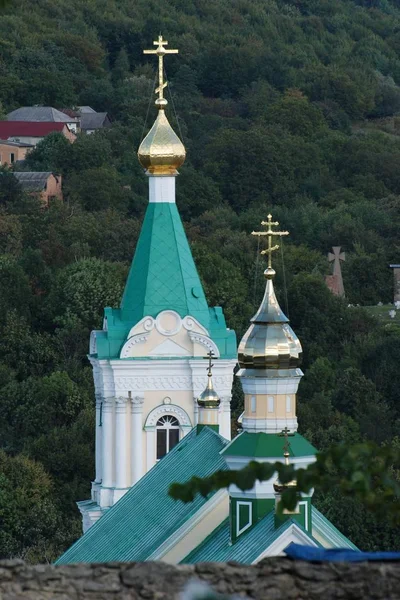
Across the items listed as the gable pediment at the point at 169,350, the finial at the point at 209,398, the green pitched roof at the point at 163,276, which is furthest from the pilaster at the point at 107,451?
the finial at the point at 209,398

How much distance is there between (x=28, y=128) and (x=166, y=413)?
7222 cm

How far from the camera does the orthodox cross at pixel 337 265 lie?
74.8 meters

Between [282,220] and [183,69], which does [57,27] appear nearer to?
[183,69]

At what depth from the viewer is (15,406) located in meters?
59.4

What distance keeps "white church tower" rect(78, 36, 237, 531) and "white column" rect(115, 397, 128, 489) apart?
1cm

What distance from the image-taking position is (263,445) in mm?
22250

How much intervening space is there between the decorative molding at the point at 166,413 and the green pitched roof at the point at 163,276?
1.09 meters

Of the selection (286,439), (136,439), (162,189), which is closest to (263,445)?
(286,439)

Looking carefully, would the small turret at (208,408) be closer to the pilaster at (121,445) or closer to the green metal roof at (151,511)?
the green metal roof at (151,511)

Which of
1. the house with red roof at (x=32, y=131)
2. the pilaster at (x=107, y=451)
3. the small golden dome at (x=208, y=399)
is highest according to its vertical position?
the house with red roof at (x=32, y=131)

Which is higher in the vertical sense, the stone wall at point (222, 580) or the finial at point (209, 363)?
the finial at point (209, 363)

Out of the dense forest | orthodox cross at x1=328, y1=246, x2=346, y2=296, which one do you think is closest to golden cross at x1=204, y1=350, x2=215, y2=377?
the dense forest

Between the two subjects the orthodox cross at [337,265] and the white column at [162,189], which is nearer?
the white column at [162,189]

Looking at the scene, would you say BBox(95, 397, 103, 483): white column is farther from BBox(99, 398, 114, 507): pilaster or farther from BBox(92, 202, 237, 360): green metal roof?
BBox(92, 202, 237, 360): green metal roof
